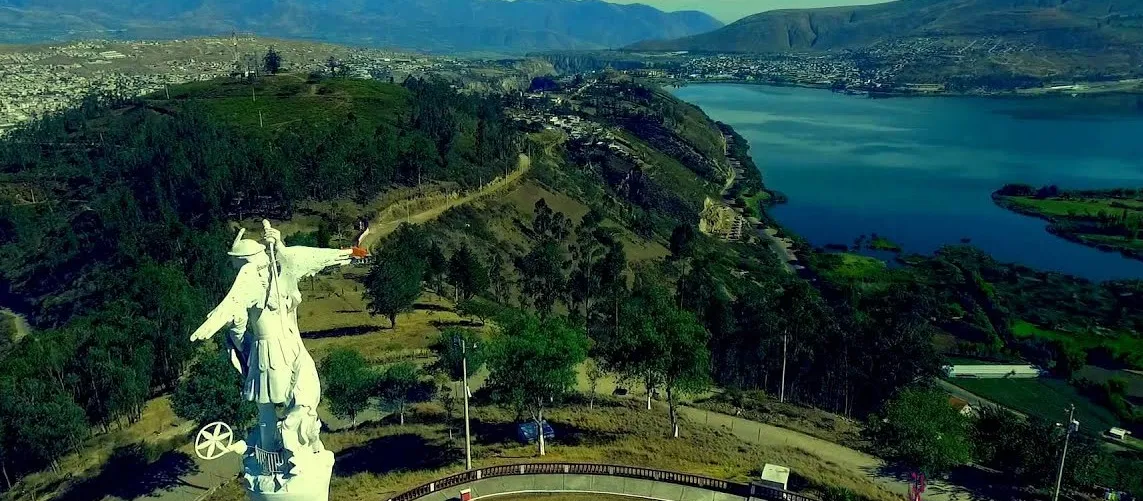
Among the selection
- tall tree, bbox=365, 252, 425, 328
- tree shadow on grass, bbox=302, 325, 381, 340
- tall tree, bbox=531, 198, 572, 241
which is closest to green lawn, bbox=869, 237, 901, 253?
tall tree, bbox=531, 198, 572, 241

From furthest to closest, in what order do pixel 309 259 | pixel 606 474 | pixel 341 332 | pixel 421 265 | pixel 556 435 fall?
pixel 421 265 → pixel 341 332 → pixel 556 435 → pixel 606 474 → pixel 309 259

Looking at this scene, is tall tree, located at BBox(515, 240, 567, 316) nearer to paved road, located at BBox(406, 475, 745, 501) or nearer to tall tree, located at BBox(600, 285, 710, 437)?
tall tree, located at BBox(600, 285, 710, 437)

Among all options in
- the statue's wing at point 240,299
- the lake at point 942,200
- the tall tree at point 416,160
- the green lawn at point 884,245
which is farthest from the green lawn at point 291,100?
the statue's wing at point 240,299

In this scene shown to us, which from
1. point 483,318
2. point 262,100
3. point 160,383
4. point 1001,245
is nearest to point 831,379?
point 483,318

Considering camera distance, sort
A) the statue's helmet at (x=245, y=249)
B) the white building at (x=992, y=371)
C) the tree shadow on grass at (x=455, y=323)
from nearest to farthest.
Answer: the statue's helmet at (x=245, y=249), the tree shadow on grass at (x=455, y=323), the white building at (x=992, y=371)

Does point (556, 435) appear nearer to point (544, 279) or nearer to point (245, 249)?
point (245, 249)

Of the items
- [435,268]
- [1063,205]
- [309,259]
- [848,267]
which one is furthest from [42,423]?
[1063,205]

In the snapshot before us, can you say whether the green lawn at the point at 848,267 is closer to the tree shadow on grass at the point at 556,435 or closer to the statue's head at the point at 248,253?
the tree shadow on grass at the point at 556,435
